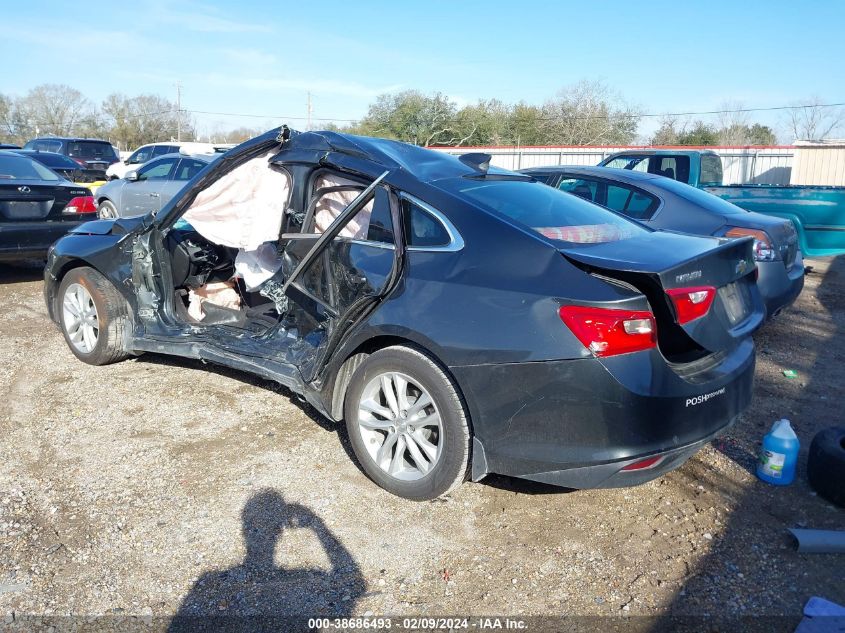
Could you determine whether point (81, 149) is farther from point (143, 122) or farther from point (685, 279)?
Result: point (143, 122)

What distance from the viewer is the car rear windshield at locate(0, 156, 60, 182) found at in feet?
27.4

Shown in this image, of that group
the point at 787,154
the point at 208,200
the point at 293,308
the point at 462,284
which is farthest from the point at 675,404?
the point at 787,154

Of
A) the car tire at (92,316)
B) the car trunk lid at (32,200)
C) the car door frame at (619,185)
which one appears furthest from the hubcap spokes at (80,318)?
the car door frame at (619,185)

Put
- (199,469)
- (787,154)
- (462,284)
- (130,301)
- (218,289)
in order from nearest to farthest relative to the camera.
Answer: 1. (462,284)
2. (199,469)
3. (130,301)
4. (218,289)
5. (787,154)

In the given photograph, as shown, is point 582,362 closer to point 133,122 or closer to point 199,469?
point 199,469

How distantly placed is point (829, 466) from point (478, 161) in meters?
2.48

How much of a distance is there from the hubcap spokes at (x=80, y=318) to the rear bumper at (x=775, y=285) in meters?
5.44

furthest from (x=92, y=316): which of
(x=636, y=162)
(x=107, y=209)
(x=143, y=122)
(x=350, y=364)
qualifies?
(x=143, y=122)

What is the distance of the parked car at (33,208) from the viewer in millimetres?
7668

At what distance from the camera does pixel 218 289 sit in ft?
17.8

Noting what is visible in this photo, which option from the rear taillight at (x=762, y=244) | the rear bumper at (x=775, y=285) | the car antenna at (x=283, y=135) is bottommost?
the rear bumper at (x=775, y=285)

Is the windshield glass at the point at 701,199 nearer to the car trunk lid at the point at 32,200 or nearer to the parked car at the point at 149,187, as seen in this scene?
the car trunk lid at the point at 32,200

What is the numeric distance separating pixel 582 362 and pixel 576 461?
435mm

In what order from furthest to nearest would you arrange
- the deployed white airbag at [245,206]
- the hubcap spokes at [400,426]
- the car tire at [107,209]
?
the car tire at [107,209] < the deployed white airbag at [245,206] < the hubcap spokes at [400,426]
